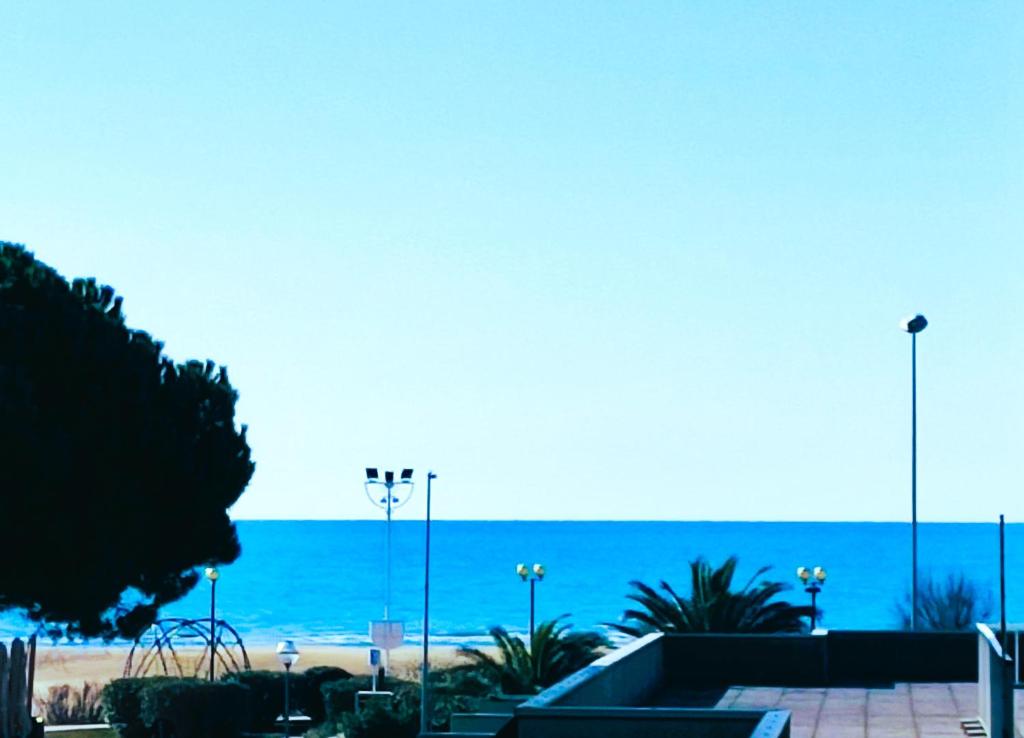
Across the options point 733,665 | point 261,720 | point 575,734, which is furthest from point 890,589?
point 575,734

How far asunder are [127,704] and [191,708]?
2.88m

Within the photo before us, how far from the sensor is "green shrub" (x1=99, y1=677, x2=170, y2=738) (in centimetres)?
4119

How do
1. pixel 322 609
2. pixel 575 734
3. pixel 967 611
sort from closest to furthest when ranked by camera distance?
pixel 575 734
pixel 967 611
pixel 322 609

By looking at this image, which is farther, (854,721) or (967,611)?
(967,611)

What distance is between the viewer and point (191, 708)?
39062 mm

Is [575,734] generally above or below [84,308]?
below

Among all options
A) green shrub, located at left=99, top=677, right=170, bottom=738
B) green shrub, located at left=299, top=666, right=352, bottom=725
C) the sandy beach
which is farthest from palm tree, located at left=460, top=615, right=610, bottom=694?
the sandy beach

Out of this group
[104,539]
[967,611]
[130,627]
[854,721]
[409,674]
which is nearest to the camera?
[854,721]

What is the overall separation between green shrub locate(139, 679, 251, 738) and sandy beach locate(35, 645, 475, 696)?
27332 mm

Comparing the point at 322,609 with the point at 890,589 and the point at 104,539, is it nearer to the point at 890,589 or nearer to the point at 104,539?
the point at 890,589

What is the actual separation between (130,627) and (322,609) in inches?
3930

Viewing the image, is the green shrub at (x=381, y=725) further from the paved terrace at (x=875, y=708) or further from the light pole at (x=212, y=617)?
the light pole at (x=212, y=617)

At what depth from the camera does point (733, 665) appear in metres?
28.1

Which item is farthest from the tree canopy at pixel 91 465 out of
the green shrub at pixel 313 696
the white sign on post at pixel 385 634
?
the green shrub at pixel 313 696
